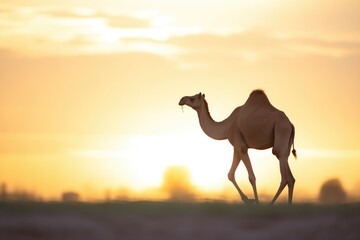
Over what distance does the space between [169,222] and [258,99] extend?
750 cm

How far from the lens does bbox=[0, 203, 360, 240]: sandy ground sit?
29.2 m

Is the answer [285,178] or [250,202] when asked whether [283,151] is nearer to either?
[285,178]

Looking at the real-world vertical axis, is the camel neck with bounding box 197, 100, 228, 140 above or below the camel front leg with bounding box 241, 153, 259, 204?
above

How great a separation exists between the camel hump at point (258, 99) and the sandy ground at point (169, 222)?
19.7 feet

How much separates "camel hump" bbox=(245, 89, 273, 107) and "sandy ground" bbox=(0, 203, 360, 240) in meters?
5.99

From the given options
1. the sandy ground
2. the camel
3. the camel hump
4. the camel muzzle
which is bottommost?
the sandy ground

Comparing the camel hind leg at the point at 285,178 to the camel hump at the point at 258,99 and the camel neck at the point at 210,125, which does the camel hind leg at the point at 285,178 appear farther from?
the camel neck at the point at 210,125

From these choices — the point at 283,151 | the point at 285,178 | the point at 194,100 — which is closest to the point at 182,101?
the point at 194,100

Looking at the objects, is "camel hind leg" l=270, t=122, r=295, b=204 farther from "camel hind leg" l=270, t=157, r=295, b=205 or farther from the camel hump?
the camel hump

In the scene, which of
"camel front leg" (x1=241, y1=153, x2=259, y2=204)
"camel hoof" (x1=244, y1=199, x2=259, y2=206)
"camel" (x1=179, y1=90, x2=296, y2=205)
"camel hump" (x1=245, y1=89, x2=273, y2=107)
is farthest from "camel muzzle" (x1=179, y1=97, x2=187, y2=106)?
"camel hoof" (x1=244, y1=199, x2=259, y2=206)

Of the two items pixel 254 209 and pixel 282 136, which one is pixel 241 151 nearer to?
pixel 282 136

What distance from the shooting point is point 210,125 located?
38.0 metres

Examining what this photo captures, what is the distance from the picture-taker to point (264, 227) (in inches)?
1178

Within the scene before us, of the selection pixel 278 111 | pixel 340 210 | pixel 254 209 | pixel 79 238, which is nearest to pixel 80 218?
pixel 79 238
